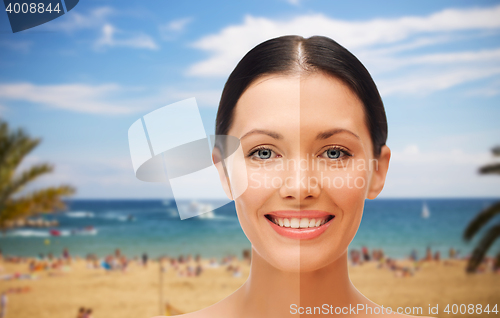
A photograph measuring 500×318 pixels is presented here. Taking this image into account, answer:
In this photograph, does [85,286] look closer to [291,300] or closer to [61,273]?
[61,273]

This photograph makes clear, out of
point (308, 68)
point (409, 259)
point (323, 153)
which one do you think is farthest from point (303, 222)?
point (409, 259)

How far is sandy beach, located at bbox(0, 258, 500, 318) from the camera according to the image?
46.5 feet

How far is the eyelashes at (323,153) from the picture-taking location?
6.40 feet

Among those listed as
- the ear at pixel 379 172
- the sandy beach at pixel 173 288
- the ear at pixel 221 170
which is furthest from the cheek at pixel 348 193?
the sandy beach at pixel 173 288

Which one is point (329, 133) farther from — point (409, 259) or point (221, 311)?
point (409, 259)

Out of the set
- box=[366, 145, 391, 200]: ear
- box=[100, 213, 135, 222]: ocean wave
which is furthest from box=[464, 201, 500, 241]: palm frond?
box=[100, 213, 135, 222]: ocean wave

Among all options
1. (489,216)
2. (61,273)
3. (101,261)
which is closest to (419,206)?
(489,216)

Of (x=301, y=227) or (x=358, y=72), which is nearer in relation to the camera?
(x=301, y=227)

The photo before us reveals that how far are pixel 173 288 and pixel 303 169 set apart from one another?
607 inches

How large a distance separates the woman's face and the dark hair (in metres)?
0.06

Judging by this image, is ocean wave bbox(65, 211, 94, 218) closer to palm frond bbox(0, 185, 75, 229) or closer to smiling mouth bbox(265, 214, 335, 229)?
palm frond bbox(0, 185, 75, 229)

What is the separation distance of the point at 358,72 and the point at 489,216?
31.1ft

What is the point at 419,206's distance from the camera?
82.7 ft

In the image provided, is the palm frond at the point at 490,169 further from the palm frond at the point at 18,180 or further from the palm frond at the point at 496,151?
the palm frond at the point at 18,180
